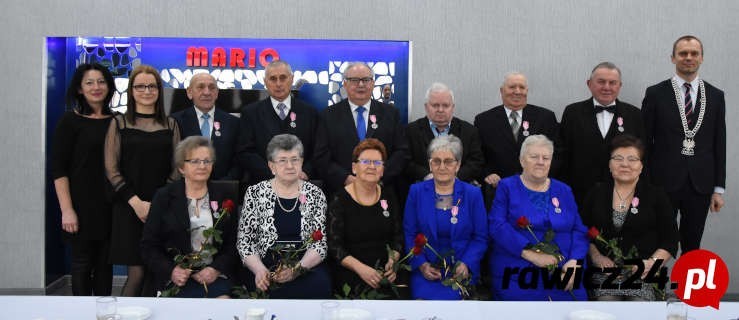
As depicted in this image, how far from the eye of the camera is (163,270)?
11.5ft

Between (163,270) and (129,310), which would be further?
(163,270)

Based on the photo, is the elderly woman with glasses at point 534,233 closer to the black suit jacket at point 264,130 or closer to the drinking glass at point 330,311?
the black suit jacket at point 264,130

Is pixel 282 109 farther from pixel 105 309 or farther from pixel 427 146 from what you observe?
pixel 105 309

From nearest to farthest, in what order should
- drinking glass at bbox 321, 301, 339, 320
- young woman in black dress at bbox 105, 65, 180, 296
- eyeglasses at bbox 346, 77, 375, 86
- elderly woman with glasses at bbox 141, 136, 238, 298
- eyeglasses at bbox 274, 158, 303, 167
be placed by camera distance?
drinking glass at bbox 321, 301, 339, 320 < elderly woman with glasses at bbox 141, 136, 238, 298 < eyeglasses at bbox 274, 158, 303, 167 < young woman in black dress at bbox 105, 65, 180, 296 < eyeglasses at bbox 346, 77, 375, 86

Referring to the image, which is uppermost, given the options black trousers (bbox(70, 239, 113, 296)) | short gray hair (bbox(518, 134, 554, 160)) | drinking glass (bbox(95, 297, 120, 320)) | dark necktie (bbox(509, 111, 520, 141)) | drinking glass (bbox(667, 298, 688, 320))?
dark necktie (bbox(509, 111, 520, 141))

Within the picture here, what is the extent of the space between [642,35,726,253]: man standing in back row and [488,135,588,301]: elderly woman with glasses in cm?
119

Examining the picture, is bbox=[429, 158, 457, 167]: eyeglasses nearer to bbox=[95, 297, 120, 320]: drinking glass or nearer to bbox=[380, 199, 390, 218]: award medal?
bbox=[380, 199, 390, 218]: award medal

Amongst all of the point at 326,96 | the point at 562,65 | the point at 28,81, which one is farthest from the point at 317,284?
the point at 28,81

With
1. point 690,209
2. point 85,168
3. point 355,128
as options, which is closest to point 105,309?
point 85,168

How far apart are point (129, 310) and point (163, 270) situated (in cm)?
115

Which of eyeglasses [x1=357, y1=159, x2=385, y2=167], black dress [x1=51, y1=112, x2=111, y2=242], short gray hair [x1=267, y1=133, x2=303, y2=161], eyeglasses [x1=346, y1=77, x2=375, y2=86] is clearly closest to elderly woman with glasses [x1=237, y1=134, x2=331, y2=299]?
short gray hair [x1=267, y1=133, x2=303, y2=161]

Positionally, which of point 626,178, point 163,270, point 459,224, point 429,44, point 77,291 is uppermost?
point 429,44

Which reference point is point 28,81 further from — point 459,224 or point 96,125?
point 459,224

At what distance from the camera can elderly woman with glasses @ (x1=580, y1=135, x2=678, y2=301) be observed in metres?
3.75
